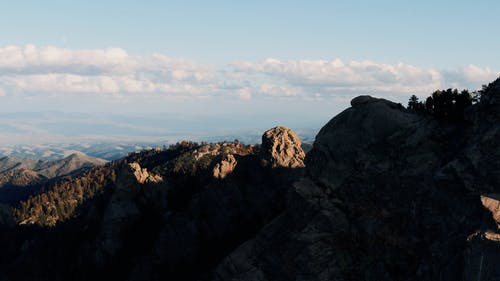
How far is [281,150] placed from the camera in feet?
268

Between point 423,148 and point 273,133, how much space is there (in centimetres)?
4086

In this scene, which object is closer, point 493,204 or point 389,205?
point 493,204

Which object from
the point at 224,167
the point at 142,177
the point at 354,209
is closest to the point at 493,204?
the point at 354,209

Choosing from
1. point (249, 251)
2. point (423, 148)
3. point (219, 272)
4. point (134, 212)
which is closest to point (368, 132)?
point (423, 148)

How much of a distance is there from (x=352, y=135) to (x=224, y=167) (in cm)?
3579

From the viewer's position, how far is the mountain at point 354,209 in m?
37.5

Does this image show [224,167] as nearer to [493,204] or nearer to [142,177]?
[142,177]

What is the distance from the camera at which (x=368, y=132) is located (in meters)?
50.0

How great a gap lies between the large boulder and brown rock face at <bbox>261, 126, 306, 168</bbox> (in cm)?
2350

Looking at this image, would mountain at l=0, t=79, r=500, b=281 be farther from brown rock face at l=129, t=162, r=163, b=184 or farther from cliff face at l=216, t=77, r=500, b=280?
brown rock face at l=129, t=162, r=163, b=184

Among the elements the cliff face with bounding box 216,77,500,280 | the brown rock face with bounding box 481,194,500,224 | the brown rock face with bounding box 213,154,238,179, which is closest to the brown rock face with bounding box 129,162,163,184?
the brown rock face with bounding box 213,154,238,179

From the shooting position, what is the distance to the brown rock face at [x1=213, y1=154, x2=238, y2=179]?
81.8 meters

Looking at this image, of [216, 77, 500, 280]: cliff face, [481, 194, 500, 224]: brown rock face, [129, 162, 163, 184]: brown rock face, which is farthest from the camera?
[129, 162, 163, 184]: brown rock face

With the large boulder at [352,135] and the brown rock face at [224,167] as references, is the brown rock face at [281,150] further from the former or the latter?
the large boulder at [352,135]
